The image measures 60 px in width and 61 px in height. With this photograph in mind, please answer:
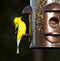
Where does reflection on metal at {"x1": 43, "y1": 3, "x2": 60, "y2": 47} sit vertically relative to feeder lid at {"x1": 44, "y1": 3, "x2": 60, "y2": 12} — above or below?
below

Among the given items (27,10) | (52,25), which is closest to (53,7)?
(52,25)

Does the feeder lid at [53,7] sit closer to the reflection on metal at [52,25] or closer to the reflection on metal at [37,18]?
the reflection on metal at [52,25]

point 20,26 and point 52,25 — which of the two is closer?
point 20,26

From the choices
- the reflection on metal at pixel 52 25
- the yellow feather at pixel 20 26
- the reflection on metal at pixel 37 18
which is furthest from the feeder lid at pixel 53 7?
the yellow feather at pixel 20 26

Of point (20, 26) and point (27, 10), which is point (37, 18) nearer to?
point (27, 10)

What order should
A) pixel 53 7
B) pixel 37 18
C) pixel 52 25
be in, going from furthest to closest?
pixel 37 18 → pixel 52 25 → pixel 53 7

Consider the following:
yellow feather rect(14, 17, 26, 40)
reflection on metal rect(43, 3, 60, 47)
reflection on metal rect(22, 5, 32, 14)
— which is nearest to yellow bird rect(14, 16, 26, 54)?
yellow feather rect(14, 17, 26, 40)

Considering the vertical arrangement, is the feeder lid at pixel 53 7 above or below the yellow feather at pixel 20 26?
above

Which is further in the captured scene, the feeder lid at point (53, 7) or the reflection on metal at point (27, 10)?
the reflection on metal at point (27, 10)

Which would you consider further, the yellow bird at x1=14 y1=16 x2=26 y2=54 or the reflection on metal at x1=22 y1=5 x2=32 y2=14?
the reflection on metal at x1=22 y1=5 x2=32 y2=14

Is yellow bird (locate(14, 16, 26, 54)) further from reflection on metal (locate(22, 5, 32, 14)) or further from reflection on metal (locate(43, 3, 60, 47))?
reflection on metal (locate(43, 3, 60, 47))

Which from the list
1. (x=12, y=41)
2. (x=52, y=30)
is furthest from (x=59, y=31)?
(x=12, y=41)

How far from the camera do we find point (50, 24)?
12898mm

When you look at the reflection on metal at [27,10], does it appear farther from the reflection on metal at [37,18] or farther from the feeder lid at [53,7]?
the feeder lid at [53,7]
